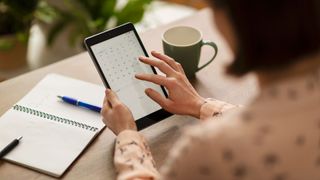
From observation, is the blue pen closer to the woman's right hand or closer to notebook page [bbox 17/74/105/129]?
notebook page [bbox 17/74/105/129]

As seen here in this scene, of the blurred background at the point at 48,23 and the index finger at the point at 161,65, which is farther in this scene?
the blurred background at the point at 48,23

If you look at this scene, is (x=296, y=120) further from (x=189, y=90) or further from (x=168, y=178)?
(x=189, y=90)

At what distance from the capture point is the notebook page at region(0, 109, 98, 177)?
2.81 ft

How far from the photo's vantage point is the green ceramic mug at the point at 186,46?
3.35 feet

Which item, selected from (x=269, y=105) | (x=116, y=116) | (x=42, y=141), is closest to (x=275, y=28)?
(x=269, y=105)

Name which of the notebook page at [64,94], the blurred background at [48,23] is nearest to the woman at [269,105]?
the notebook page at [64,94]

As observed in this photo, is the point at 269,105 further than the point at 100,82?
No

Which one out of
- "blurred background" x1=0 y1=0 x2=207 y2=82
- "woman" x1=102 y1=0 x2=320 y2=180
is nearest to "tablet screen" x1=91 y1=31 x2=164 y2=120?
"woman" x1=102 y1=0 x2=320 y2=180

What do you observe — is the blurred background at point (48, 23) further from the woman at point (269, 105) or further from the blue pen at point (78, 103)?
the woman at point (269, 105)

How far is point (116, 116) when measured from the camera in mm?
876

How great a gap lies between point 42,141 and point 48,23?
4.50 feet

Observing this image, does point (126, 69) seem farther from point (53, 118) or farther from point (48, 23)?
point (48, 23)

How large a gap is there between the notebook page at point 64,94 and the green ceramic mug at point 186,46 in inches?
7.3

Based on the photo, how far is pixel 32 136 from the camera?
91cm
